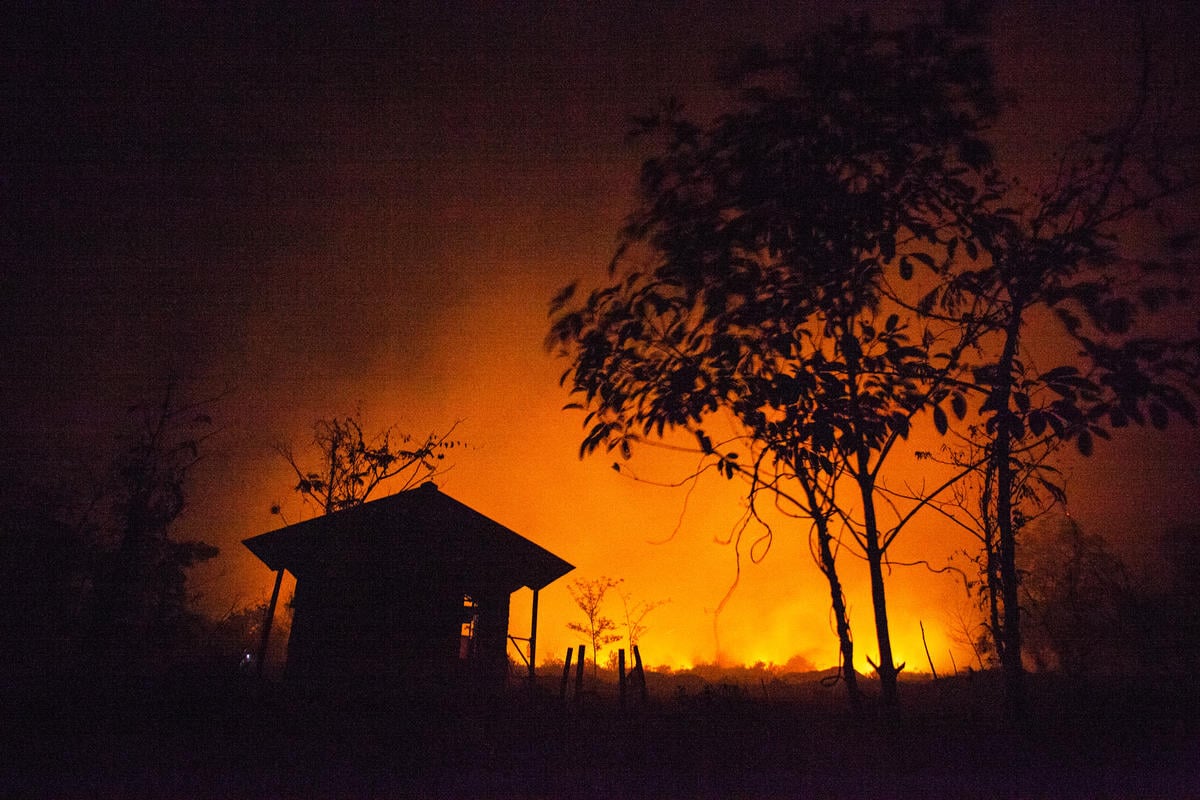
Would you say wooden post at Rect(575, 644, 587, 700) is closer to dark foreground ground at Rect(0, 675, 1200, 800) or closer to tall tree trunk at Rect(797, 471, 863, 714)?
dark foreground ground at Rect(0, 675, 1200, 800)

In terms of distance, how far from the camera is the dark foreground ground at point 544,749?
23.6 feet

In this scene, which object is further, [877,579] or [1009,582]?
[1009,582]

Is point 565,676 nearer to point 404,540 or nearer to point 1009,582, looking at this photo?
point 404,540

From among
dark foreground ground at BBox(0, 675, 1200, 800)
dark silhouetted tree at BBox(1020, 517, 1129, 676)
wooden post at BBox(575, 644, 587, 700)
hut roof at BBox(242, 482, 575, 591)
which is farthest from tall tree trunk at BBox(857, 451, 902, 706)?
dark silhouetted tree at BBox(1020, 517, 1129, 676)

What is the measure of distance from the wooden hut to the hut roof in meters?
0.03

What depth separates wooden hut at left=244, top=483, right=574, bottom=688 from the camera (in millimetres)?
18344

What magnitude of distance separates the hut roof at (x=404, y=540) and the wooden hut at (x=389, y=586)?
0.10 feet

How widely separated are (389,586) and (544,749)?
9.90 metres

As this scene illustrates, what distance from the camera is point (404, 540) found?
1908 cm

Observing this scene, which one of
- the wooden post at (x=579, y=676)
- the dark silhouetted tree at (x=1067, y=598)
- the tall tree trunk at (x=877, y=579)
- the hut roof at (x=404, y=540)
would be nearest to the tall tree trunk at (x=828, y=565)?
the tall tree trunk at (x=877, y=579)

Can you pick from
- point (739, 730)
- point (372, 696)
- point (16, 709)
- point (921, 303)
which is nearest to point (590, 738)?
point (739, 730)

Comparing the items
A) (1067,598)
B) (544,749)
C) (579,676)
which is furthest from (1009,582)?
(1067,598)

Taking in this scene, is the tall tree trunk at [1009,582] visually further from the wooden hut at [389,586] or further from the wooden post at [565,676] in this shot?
the wooden hut at [389,586]

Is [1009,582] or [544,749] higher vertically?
[1009,582]
